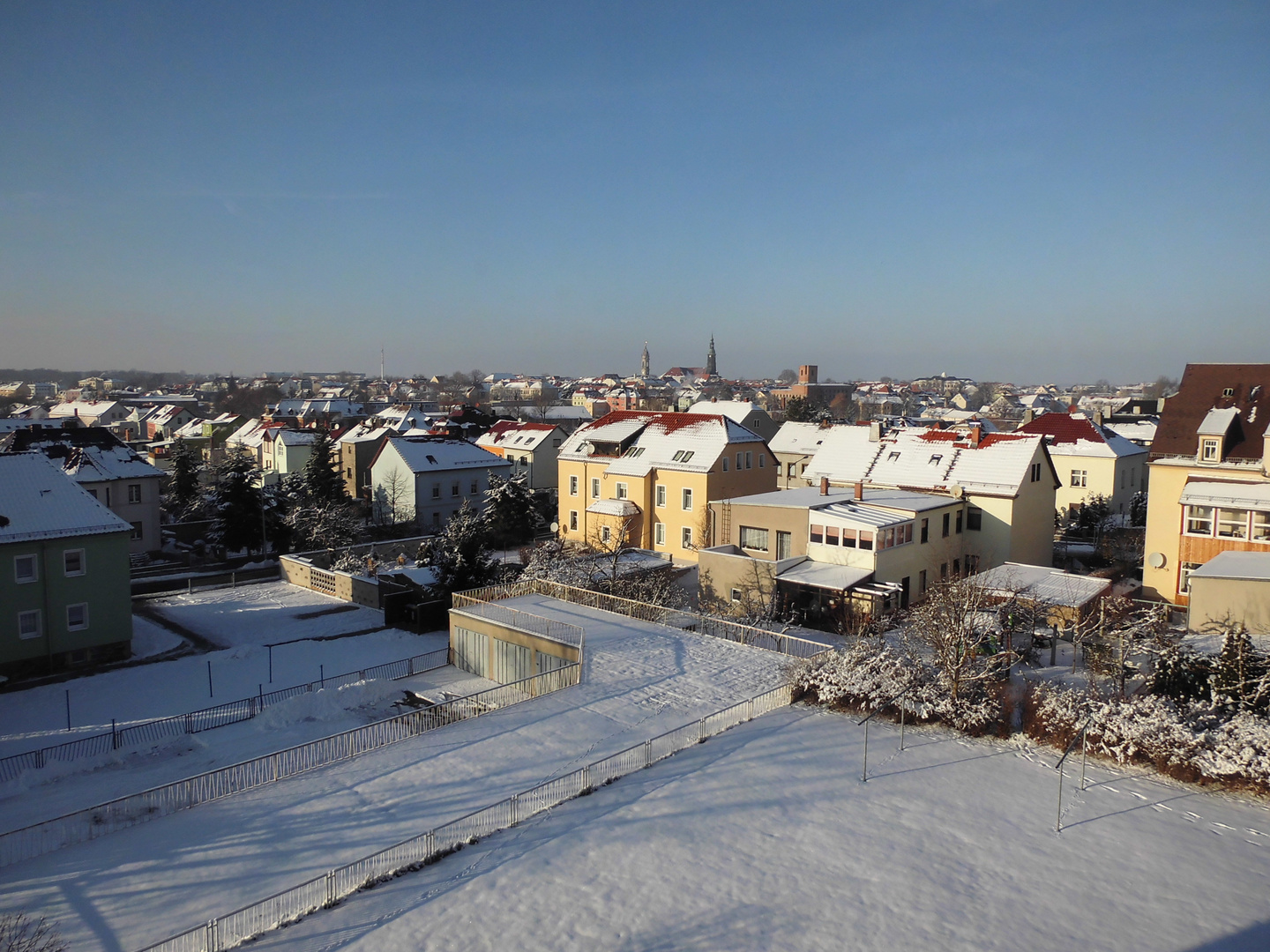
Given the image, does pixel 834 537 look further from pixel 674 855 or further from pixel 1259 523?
pixel 674 855

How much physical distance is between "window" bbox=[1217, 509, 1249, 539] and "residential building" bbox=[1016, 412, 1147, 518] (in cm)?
2220

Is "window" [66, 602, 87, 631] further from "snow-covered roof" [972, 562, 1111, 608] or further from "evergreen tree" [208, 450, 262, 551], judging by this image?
"snow-covered roof" [972, 562, 1111, 608]

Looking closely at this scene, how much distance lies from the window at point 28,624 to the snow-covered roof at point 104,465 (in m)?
19.7

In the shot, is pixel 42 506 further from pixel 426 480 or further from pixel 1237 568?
pixel 1237 568

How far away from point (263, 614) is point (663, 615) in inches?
667

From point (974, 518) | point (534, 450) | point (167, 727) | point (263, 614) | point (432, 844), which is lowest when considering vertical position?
point (263, 614)

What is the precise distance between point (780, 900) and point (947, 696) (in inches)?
300

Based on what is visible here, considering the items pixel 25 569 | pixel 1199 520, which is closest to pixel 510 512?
pixel 25 569

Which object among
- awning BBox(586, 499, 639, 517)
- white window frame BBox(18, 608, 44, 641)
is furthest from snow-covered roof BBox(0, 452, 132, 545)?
awning BBox(586, 499, 639, 517)

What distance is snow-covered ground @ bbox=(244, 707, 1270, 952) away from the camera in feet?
34.2

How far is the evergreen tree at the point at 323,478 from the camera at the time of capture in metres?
52.1

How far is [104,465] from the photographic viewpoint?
1700 inches

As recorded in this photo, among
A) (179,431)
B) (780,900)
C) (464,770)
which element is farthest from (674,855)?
(179,431)

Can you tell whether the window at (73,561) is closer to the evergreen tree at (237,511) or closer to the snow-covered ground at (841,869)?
the evergreen tree at (237,511)
